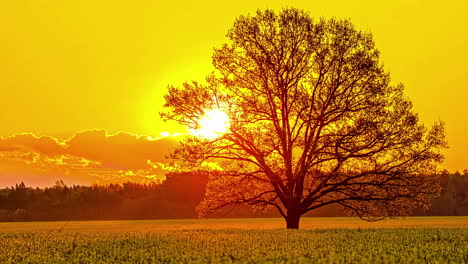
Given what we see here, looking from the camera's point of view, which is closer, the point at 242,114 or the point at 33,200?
the point at 242,114

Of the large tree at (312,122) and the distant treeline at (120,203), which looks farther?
the distant treeline at (120,203)

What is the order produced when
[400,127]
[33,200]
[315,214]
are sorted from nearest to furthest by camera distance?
1. [400,127]
2. [315,214]
3. [33,200]

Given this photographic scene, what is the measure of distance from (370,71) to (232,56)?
26.9 feet

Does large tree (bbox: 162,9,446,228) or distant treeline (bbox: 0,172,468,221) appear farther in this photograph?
distant treeline (bbox: 0,172,468,221)

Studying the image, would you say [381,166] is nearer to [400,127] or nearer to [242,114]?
[400,127]

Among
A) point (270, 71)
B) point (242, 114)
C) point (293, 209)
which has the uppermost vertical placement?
point (270, 71)

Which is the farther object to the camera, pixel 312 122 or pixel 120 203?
pixel 120 203

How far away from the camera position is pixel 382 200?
1417 inches

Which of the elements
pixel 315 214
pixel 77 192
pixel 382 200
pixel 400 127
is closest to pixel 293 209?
pixel 382 200

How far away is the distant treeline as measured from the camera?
114 metres

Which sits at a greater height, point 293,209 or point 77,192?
point 77,192

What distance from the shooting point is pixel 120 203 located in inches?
4781

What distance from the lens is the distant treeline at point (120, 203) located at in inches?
4496

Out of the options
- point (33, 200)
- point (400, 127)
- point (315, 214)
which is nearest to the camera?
point (400, 127)
